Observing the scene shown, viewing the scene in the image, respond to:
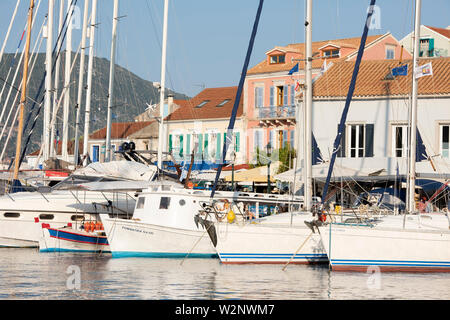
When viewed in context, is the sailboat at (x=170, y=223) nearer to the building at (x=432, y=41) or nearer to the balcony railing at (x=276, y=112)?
the balcony railing at (x=276, y=112)

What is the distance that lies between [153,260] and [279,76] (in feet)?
102

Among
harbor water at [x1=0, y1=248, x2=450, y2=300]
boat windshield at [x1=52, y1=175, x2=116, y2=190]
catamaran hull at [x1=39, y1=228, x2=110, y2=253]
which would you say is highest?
boat windshield at [x1=52, y1=175, x2=116, y2=190]

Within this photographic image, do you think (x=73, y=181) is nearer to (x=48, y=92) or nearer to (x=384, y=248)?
(x=48, y=92)

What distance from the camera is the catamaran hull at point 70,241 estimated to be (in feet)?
101

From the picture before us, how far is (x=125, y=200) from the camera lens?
112 feet

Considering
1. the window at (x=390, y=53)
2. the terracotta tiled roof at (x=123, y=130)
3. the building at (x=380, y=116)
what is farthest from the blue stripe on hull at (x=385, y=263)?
the terracotta tiled roof at (x=123, y=130)

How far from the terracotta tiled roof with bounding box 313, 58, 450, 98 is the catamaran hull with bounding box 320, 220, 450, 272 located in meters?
19.6

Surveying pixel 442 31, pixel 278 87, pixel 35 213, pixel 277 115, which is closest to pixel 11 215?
pixel 35 213

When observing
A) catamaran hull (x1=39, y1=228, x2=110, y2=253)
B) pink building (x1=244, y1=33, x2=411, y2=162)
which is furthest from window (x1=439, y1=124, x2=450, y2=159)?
catamaran hull (x1=39, y1=228, x2=110, y2=253)

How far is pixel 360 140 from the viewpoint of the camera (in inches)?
1708

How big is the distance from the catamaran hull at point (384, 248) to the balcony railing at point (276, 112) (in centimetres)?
3071

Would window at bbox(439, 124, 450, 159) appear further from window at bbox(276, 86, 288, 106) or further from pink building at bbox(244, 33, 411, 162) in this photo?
window at bbox(276, 86, 288, 106)

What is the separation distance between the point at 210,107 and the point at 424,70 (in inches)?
1464

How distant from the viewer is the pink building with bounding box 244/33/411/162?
5525cm
